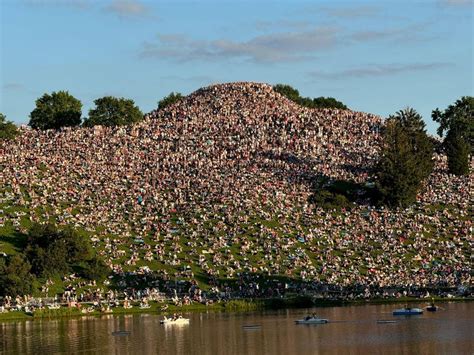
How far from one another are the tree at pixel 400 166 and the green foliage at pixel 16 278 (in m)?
68.0

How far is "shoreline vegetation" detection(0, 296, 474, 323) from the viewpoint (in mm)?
127500

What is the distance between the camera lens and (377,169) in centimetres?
17975

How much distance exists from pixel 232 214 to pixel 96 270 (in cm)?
3088

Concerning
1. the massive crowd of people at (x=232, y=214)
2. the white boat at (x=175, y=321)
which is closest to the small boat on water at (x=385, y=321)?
the white boat at (x=175, y=321)

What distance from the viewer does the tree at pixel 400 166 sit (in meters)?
175

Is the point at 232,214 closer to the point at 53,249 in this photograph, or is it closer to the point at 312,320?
the point at 53,249

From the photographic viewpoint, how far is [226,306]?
434 ft

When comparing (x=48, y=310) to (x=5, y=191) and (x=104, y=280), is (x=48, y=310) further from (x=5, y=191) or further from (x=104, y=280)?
(x=5, y=191)

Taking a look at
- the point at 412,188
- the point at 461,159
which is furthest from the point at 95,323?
the point at 461,159

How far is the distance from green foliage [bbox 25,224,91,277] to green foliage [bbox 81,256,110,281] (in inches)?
57.9

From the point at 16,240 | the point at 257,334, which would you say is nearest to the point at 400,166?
the point at 16,240

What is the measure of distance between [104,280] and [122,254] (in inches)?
346

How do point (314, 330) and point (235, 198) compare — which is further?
point (235, 198)

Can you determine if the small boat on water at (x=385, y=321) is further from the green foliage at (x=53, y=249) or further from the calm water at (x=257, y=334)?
the green foliage at (x=53, y=249)
